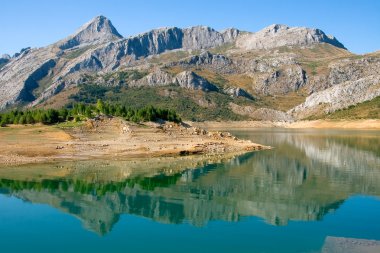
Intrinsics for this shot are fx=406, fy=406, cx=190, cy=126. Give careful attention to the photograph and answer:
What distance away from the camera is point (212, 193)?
48031 millimetres

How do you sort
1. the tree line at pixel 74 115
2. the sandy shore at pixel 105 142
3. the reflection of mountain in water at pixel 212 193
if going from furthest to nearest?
the tree line at pixel 74 115 < the sandy shore at pixel 105 142 < the reflection of mountain in water at pixel 212 193

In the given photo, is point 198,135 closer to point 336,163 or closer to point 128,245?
point 336,163

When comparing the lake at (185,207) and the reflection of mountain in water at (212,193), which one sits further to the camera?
the reflection of mountain in water at (212,193)

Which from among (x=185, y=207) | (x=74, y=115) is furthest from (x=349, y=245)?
(x=74, y=115)

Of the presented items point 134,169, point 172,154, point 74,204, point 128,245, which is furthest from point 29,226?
point 172,154

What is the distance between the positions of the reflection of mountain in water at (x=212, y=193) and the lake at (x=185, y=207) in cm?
11

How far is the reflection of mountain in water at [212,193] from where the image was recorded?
38594 mm

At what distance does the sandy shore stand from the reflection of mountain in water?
1668 cm

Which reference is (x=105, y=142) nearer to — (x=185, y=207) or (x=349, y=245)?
(x=185, y=207)

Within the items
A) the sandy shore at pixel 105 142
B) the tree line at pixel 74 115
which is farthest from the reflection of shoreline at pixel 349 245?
the tree line at pixel 74 115

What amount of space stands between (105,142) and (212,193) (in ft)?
144

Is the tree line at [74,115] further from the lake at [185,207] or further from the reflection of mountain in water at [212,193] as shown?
the reflection of mountain in water at [212,193]

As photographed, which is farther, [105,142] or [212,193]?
[105,142]

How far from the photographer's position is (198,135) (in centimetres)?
10994
